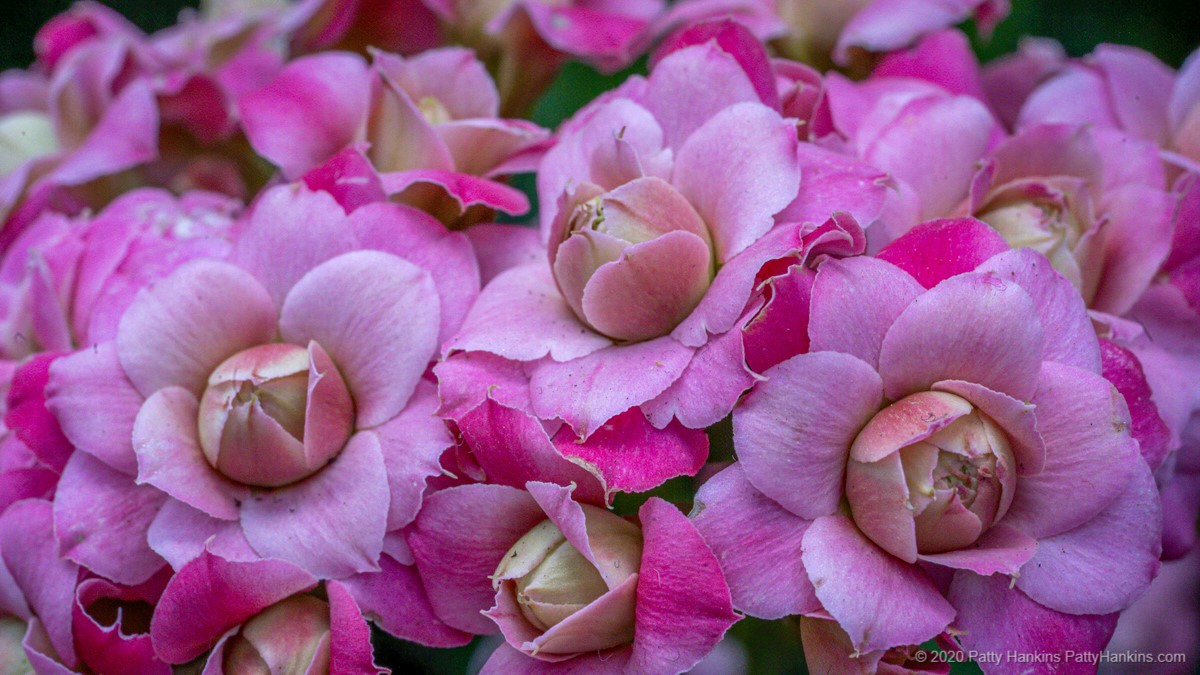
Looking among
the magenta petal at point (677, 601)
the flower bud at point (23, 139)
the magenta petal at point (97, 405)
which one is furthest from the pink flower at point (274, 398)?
the flower bud at point (23, 139)

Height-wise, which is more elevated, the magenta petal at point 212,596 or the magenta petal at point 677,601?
the magenta petal at point 677,601

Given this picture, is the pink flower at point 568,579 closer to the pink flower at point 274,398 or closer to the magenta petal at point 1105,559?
the pink flower at point 274,398

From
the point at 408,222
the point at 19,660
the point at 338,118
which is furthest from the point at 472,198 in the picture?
the point at 19,660

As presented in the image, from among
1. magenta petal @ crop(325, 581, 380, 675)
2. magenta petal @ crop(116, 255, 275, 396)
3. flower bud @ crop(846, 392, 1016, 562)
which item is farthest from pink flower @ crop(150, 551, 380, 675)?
flower bud @ crop(846, 392, 1016, 562)

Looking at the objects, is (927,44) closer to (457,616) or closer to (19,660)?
(457,616)

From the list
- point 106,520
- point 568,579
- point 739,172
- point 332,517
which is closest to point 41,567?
point 106,520

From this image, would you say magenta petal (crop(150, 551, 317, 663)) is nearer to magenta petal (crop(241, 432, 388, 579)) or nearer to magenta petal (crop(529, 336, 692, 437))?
magenta petal (crop(241, 432, 388, 579))

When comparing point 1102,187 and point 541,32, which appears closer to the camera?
point 1102,187
